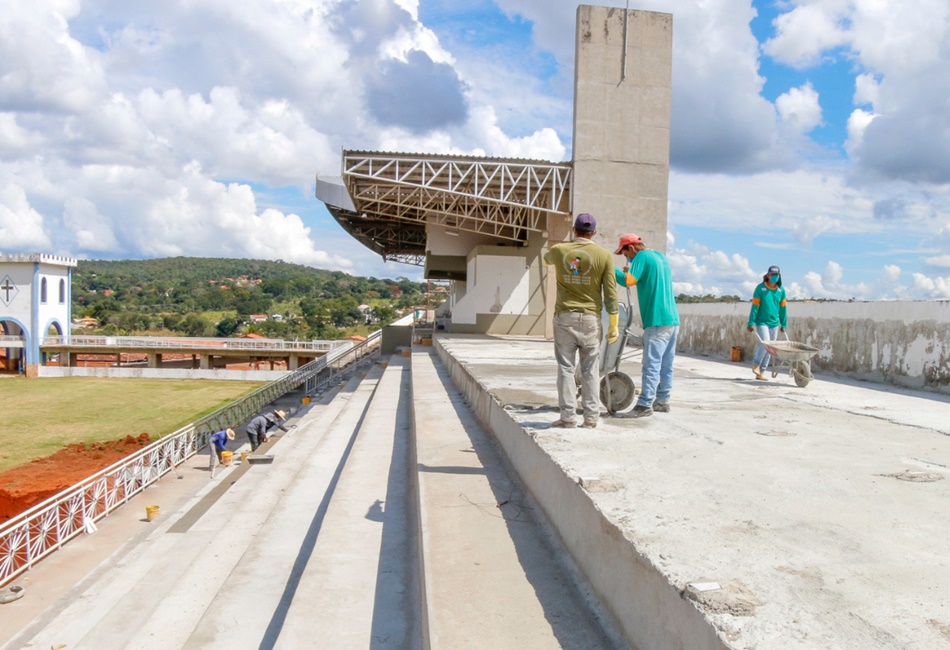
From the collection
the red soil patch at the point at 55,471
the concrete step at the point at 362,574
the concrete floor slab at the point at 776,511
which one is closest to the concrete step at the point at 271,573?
the concrete step at the point at 362,574

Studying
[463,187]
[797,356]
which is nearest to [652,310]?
[797,356]

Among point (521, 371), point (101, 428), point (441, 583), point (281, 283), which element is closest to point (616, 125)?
point (521, 371)

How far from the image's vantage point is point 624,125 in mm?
22016

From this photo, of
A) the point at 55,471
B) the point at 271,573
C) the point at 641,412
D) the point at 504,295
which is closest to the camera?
the point at 271,573

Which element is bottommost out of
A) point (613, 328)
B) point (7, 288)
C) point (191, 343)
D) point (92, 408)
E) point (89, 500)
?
point (92, 408)

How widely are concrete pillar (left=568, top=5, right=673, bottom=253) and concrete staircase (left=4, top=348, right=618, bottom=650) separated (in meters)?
16.2

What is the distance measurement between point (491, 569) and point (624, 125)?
2121cm

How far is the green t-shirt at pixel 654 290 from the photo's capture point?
5.06 m

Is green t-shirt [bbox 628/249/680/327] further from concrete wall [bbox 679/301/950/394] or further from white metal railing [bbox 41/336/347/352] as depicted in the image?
white metal railing [bbox 41/336/347/352]

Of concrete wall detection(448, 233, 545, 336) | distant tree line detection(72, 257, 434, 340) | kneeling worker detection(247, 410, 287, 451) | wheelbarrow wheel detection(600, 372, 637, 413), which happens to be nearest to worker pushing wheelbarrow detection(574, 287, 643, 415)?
wheelbarrow wheel detection(600, 372, 637, 413)

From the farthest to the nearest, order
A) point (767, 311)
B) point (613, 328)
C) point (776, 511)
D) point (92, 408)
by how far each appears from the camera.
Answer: point (92, 408) < point (767, 311) < point (613, 328) < point (776, 511)

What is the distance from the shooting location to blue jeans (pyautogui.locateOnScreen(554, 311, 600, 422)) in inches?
171

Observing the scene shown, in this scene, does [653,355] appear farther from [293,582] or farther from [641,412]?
[293,582]

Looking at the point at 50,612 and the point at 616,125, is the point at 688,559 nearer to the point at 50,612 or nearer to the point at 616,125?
the point at 50,612
